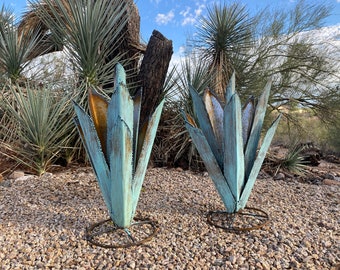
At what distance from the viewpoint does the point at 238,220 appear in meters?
2.23

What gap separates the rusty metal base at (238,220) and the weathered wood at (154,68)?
1985 mm

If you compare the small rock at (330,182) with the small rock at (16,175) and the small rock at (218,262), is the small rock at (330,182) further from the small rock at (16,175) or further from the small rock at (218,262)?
the small rock at (16,175)

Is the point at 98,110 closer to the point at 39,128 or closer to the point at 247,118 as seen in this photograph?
the point at 247,118

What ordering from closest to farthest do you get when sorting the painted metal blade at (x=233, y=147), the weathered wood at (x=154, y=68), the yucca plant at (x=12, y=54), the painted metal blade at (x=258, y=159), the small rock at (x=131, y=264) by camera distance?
the small rock at (x=131, y=264) → the painted metal blade at (x=233, y=147) → the painted metal blade at (x=258, y=159) → the weathered wood at (x=154, y=68) → the yucca plant at (x=12, y=54)

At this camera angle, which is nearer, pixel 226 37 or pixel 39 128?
pixel 39 128

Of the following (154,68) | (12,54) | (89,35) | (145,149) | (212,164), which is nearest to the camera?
(145,149)

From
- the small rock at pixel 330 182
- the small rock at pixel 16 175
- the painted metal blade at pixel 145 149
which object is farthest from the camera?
the small rock at pixel 330 182

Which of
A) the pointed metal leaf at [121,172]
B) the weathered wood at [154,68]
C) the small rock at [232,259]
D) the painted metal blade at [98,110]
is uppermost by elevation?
the weathered wood at [154,68]

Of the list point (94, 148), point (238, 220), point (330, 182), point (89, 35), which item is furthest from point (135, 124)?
point (330, 182)

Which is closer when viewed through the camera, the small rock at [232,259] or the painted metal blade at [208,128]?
the small rock at [232,259]

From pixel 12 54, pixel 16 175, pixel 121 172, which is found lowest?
pixel 16 175

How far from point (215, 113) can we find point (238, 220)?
2.65ft

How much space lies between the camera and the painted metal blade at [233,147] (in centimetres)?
202

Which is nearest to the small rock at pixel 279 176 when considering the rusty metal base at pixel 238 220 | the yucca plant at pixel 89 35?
the rusty metal base at pixel 238 220
